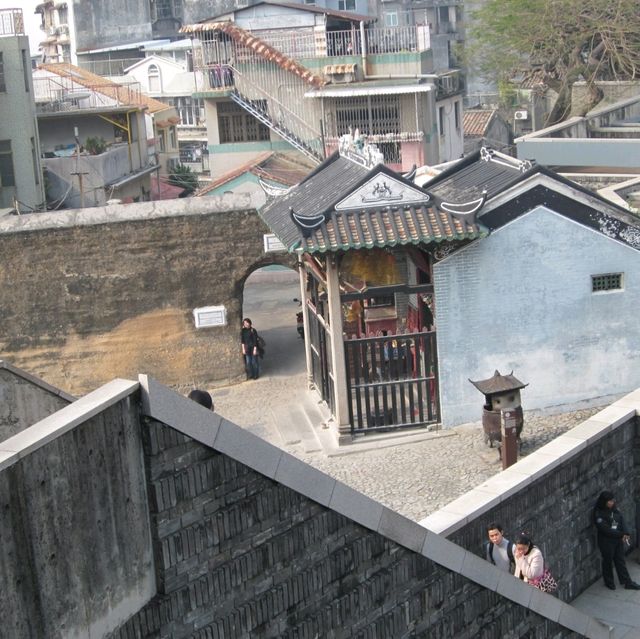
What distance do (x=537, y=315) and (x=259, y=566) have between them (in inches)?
460

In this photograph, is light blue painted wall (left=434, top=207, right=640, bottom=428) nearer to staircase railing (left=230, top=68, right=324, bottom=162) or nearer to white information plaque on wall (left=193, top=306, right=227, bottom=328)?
white information plaque on wall (left=193, top=306, right=227, bottom=328)

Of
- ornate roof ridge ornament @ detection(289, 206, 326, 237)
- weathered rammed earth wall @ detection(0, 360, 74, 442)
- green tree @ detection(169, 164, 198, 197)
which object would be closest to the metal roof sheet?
green tree @ detection(169, 164, 198, 197)

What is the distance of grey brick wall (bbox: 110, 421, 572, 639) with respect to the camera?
864cm

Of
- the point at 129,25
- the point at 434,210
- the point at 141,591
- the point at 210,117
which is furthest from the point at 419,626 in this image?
the point at 129,25

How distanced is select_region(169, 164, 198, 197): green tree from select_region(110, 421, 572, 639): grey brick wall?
128ft

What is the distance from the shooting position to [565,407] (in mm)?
20547

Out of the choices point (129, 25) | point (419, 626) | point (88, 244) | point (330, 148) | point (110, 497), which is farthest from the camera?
point (129, 25)

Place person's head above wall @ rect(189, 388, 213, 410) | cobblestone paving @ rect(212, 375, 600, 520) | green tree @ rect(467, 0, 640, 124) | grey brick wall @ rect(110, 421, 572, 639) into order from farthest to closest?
green tree @ rect(467, 0, 640, 124) < cobblestone paving @ rect(212, 375, 600, 520) < person's head above wall @ rect(189, 388, 213, 410) < grey brick wall @ rect(110, 421, 572, 639)

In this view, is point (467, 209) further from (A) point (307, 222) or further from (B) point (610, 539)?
(B) point (610, 539)

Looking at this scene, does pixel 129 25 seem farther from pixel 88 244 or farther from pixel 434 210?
pixel 434 210

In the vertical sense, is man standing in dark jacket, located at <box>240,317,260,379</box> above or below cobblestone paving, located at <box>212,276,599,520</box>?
above

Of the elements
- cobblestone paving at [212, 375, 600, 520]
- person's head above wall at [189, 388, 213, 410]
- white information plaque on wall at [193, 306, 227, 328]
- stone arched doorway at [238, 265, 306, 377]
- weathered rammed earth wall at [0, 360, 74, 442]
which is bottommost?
→ stone arched doorway at [238, 265, 306, 377]

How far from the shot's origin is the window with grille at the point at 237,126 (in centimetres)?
4259

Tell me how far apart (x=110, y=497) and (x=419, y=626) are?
12.3 ft
